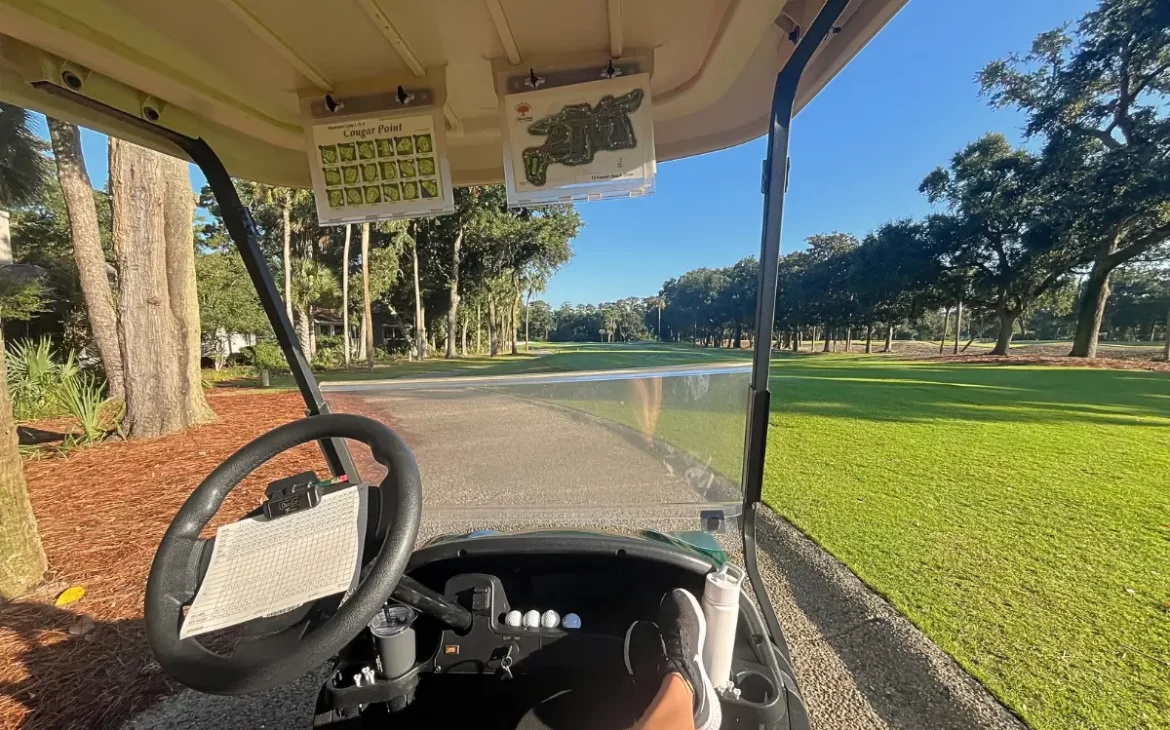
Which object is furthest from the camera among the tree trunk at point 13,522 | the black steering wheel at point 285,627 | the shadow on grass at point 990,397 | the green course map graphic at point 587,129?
the shadow on grass at point 990,397

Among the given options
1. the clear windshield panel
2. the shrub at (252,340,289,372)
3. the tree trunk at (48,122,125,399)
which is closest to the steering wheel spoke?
the clear windshield panel

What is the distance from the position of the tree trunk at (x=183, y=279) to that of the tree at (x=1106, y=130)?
96.0ft

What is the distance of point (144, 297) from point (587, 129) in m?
6.92

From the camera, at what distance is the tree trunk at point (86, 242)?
727cm

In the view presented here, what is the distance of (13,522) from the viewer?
2859mm

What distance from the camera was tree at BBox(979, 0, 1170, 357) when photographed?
1967cm

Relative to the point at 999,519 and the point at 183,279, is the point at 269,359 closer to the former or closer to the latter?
the point at 183,279

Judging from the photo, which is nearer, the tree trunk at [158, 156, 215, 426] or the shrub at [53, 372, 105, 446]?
the shrub at [53, 372, 105, 446]

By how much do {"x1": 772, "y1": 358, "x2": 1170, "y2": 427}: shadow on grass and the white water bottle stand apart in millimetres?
9927

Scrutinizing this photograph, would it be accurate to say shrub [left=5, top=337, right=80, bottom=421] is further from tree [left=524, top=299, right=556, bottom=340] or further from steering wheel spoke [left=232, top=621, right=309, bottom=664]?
tree [left=524, top=299, right=556, bottom=340]

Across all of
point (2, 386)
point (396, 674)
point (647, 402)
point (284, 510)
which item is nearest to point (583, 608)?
point (396, 674)

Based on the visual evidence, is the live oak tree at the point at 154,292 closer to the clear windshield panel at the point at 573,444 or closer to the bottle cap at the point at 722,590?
the clear windshield panel at the point at 573,444

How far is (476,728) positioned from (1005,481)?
671cm

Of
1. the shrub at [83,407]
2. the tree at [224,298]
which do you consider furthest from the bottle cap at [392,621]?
the tree at [224,298]
